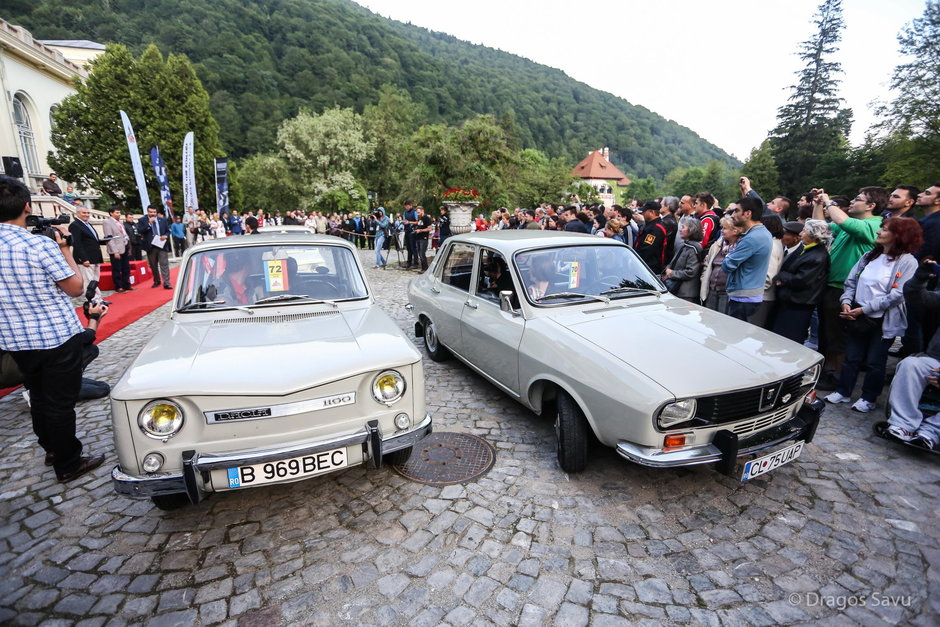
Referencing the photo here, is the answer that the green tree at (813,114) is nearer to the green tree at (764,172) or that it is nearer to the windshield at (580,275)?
the green tree at (764,172)

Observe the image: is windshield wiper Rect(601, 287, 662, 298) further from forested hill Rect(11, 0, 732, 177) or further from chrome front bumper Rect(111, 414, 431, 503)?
forested hill Rect(11, 0, 732, 177)

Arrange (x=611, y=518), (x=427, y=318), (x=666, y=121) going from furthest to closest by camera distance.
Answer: (x=666, y=121) → (x=427, y=318) → (x=611, y=518)

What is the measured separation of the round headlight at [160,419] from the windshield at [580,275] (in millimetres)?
2804

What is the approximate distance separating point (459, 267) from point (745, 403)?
336 centimetres

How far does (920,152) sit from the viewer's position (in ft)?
90.9

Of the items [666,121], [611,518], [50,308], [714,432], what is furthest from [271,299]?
[666,121]

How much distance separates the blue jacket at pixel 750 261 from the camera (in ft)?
15.7

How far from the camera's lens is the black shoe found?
11.4ft

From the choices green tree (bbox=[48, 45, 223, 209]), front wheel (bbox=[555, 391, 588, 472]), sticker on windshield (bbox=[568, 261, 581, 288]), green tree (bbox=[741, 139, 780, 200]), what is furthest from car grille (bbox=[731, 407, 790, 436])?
green tree (bbox=[741, 139, 780, 200])

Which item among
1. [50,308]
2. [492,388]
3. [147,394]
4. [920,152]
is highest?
[920,152]

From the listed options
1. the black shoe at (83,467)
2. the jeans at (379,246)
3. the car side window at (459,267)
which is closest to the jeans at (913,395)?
the car side window at (459,267)

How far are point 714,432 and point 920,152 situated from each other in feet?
124

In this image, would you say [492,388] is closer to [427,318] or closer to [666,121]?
[427,318]

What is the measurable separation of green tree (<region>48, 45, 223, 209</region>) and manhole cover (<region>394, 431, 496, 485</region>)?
121 feet
